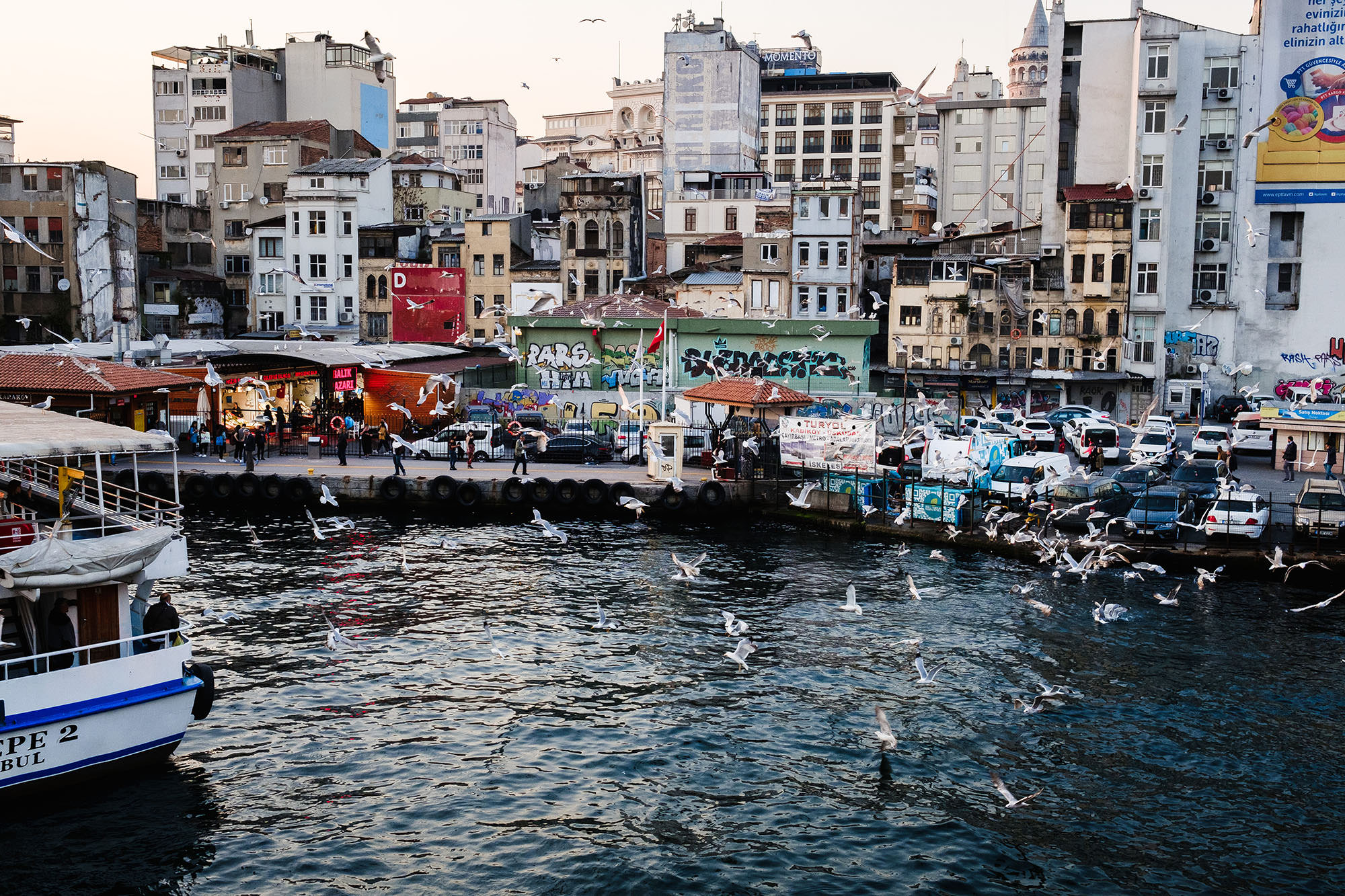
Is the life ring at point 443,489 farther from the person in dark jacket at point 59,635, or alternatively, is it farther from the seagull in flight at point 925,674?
the person in dark jacket at point 59,635

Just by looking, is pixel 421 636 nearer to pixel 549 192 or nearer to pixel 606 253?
pixel 606 253

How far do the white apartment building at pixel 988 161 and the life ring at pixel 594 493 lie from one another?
57.0m

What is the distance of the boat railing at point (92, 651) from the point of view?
17.2 m

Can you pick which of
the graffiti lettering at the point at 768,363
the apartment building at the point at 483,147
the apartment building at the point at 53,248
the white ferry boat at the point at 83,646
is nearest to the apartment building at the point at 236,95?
the apartment building at the point at 483,147

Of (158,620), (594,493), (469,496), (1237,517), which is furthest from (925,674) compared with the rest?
(469,496)

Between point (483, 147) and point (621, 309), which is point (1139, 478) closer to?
Result: point (621, 309)

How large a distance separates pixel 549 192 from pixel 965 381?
3257 cm

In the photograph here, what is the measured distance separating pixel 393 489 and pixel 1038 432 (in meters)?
25.4

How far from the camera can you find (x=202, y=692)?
63.9 ft

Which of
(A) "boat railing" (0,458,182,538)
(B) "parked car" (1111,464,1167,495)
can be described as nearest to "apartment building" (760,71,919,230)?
(B) "parked car" (1111,464,1167,495)

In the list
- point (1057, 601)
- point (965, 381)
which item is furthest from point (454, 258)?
point (1057, 601)

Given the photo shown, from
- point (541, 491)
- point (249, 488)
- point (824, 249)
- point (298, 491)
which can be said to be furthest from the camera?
point (824, 249)

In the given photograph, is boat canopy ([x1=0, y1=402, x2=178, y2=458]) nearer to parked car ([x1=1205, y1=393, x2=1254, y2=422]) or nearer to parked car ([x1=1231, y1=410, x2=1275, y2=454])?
parked car ([x1=1231, y1=410, x2=1275, y2=454])

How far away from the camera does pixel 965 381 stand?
6425 centimetres
